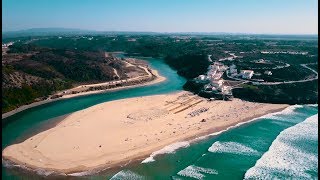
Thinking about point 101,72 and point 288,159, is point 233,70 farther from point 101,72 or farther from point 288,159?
point 288,159

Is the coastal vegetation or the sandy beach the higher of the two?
the coastal vegetation

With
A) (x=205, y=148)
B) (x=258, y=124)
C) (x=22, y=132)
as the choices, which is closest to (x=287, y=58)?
(x=258, y=124)

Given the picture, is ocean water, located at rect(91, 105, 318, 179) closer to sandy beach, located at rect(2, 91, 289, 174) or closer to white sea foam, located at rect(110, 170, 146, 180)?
white sea foam, located at rect(110, 170, 146, 180)

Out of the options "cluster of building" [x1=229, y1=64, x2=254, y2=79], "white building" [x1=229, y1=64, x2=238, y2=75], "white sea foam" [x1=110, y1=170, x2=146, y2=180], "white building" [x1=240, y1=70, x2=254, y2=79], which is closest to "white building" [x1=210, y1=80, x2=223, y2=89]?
"white building" [x1=240, y1=70, x2=254, y2=79]

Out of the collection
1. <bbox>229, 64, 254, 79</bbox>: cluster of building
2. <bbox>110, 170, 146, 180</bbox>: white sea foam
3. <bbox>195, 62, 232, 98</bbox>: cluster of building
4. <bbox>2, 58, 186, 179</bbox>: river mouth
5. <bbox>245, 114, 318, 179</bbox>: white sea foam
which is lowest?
<bbox>2, 58, 186, 179</bbox>: river mouth

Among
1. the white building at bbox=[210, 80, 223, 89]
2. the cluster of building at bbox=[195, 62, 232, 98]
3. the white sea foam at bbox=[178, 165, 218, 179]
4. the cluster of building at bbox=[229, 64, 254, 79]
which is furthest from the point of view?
the cluster of building at bbox=[229, 64, 254, 79]

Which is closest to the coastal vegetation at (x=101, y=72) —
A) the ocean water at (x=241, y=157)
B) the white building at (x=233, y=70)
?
the white building at (x=233, y=70)
